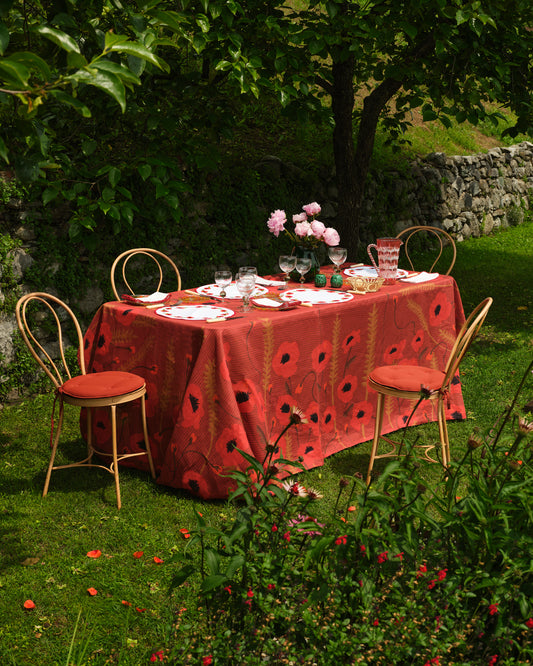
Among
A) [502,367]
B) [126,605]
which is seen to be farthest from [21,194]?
[502,367]

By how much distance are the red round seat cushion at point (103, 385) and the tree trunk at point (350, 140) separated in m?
3.66

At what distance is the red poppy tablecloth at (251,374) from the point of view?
3174 mm

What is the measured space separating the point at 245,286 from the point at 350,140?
11.3 feet

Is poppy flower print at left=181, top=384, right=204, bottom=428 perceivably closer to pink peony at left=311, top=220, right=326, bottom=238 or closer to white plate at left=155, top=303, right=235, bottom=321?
white plate at left=155, top=303, right=235, bottom=321

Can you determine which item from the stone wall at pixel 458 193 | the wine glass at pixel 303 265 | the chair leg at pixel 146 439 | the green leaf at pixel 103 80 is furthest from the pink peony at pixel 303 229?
the stone wall at pixel 458 193

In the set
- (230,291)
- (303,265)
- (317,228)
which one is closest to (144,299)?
(230,291)

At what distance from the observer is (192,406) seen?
3.18m

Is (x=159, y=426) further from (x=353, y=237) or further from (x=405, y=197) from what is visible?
(x=405, y=197)

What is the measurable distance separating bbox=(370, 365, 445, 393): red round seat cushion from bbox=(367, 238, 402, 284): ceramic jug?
0.76m

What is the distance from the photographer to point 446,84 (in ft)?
17.7

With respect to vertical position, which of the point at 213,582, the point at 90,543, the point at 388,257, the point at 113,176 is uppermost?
the point at 113,176

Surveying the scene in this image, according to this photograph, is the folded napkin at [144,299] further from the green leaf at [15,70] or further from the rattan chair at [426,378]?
the green leaf at [15,70]

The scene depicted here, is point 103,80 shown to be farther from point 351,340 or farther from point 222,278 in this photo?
point 351,340

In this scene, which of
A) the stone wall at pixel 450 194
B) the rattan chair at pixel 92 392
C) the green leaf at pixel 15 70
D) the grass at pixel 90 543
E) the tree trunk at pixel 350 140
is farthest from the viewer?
the stone wall at pixel 450 194
